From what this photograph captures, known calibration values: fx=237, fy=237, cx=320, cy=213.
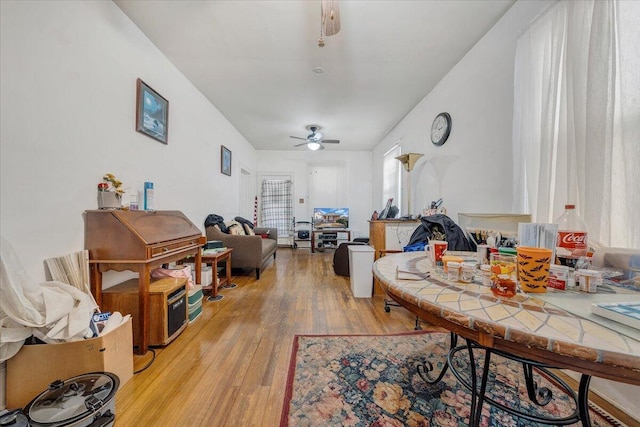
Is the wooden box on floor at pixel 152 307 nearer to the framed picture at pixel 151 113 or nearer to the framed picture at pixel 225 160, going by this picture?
the framed picture at pixel 151 113

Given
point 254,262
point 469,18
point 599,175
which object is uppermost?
point 469,18

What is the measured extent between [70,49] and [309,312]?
2.63 m

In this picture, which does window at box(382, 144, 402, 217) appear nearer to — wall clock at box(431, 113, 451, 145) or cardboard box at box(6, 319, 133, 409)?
wall clock at box(431, 113, 451, 145)

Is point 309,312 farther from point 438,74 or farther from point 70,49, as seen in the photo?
point 438,74

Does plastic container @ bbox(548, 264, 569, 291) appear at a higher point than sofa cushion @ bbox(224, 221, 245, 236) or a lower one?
higher

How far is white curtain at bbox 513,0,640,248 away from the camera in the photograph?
1.11m

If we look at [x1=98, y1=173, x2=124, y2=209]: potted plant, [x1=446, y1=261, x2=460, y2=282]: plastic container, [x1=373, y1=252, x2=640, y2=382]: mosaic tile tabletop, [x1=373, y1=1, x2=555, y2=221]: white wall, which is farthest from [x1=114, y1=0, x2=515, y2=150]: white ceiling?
[x1=373, y1=252, x2=640, y2=382]: mosaic tile tabletop

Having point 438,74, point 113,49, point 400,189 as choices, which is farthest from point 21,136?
point 400,189

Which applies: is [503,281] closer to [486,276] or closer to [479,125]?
[486,276]

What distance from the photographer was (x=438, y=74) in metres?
2.77

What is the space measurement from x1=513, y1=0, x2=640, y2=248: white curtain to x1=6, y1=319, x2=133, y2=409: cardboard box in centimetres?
261

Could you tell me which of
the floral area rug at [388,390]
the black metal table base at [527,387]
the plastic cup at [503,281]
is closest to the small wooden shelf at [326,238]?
the floral area rug at [388,390]

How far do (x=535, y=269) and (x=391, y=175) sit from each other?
426 cm

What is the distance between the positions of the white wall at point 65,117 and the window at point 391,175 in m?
3.70
